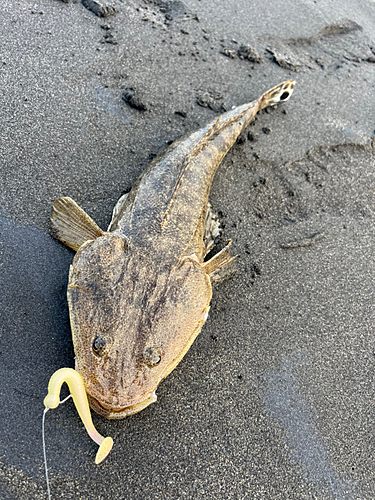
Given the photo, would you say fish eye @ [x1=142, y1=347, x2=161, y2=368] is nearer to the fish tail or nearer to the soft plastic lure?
the soft plastic lure

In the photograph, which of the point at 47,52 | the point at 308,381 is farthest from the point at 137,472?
the point at 47,52

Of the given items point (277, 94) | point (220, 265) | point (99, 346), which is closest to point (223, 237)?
point (220, 265)

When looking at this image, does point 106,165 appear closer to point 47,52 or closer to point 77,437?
point 47,52

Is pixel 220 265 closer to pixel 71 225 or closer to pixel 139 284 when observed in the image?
pixel 139 284

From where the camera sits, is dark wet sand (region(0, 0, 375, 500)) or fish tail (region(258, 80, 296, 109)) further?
fish tail (region(258, 80, 296, 109))

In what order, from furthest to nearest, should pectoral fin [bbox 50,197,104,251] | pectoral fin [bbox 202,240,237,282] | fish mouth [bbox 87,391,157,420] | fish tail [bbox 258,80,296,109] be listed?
fish tail [bbox 258,80,296,109] < pectoral fin [bbox 202,240,237,282] < pectoral fin [bbox 50,197,104,251] < fish mouth [bbox 87,391,157,420]

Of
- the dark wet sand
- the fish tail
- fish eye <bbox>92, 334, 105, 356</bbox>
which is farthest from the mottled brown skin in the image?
the fish tail
